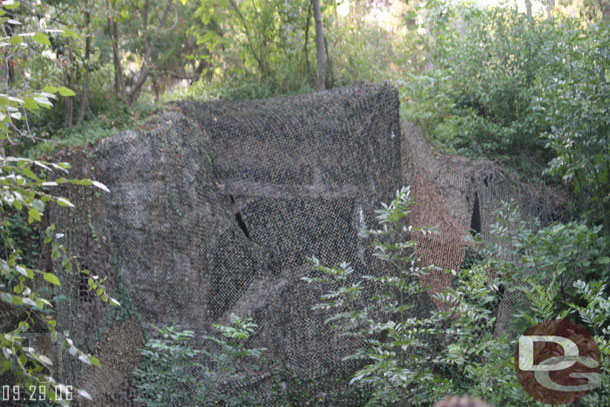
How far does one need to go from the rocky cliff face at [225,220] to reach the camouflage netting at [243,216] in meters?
0.01

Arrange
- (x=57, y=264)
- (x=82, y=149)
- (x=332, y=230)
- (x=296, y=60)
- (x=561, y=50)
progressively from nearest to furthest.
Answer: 1. (x=57, y=264)
2. (x=82, y=149)
3. (x=332, y=230)
4. (x=561, y=50)
5. (x=296, y=60)

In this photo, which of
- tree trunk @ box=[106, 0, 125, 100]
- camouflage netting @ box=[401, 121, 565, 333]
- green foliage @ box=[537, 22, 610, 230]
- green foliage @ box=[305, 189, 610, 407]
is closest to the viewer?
green foliage @ box=[305, 189, 610, 407]

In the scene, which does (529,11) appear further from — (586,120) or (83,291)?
(83,291)

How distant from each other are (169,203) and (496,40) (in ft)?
16.6

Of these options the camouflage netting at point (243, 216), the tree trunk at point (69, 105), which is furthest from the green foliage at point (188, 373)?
the tree trunk at point (69, 105)

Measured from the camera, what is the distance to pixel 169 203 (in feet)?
18.1

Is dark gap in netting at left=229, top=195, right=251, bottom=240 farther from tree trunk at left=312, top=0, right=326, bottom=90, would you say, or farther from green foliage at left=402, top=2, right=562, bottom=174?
green foliage at left=402, top=2, right=562, bottom=174

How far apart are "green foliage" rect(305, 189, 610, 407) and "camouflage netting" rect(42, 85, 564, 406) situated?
1.18 feet

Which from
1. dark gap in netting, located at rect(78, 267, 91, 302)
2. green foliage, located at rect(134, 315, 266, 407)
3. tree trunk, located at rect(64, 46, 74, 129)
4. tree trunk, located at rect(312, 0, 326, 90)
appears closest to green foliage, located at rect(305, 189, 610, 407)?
green foliage, located at rect(134, 315, 266, 407)

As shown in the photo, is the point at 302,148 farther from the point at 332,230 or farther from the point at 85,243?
the point at 85,243

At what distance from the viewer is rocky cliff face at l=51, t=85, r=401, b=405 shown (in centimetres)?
516

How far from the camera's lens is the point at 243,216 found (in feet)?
19.1

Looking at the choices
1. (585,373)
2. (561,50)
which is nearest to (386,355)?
(585,373)

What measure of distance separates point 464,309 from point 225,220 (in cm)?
249
